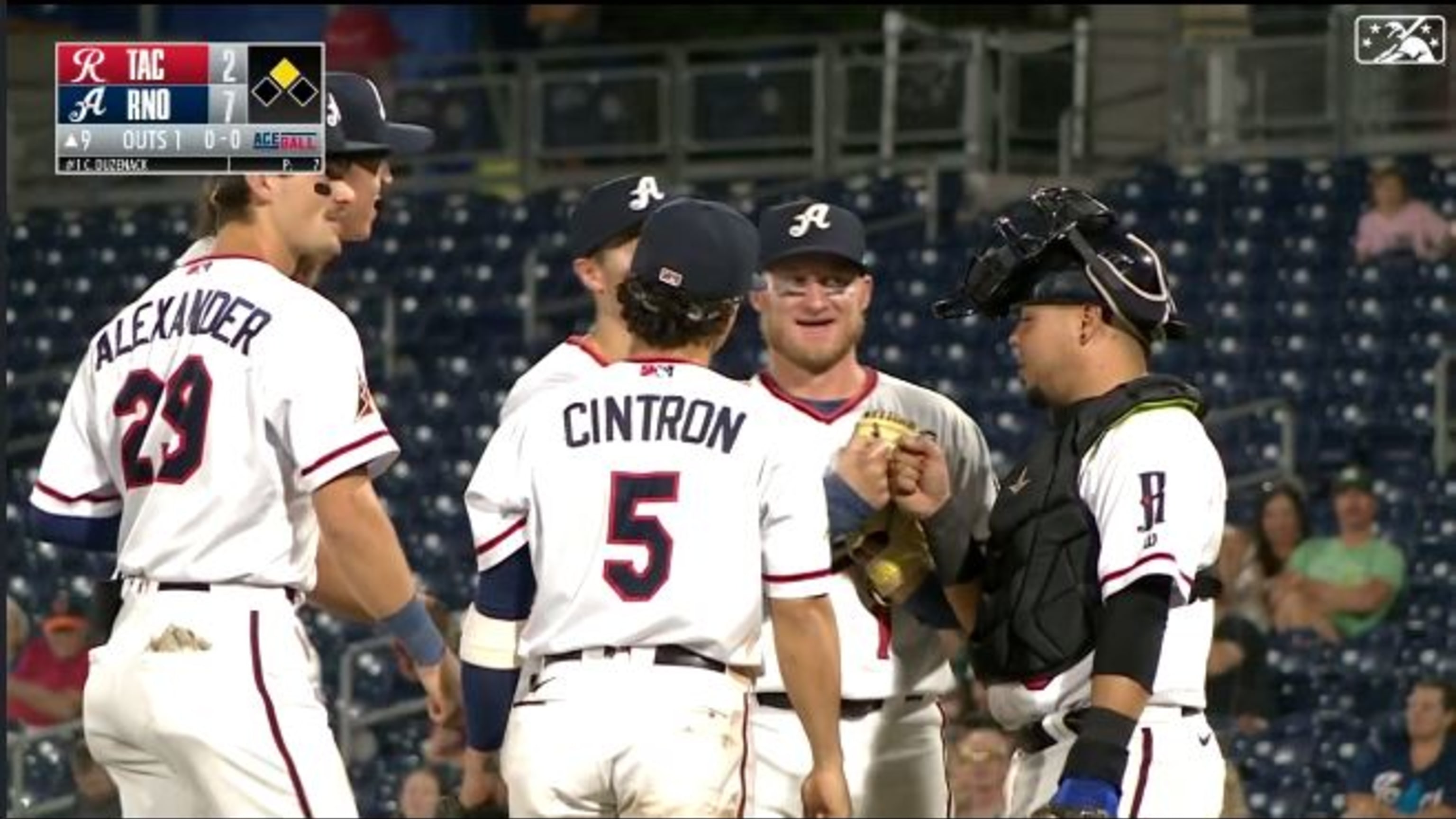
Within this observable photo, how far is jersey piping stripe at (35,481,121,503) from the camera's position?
222 inches

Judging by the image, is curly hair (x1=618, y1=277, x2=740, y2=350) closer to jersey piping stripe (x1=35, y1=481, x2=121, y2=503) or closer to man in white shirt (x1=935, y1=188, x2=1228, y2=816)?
man in white shirt (x1=935, y1=188, x2=1228, y2=816)

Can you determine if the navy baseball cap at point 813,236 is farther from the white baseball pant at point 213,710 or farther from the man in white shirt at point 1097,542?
the white baseball pant at point 213,710

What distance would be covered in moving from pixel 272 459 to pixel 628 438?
0.59 m

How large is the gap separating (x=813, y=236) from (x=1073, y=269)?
789mm

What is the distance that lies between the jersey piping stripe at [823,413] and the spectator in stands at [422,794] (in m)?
3.86

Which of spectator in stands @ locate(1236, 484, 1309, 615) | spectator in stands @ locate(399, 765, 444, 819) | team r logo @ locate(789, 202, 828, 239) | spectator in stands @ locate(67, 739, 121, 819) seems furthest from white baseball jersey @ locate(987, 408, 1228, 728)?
spectator in stands @ locate(1236, 484, 1309, 615)

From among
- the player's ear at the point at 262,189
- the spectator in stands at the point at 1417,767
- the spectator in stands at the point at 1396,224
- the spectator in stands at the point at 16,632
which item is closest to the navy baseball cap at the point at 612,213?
the player's ear at the point at 262,189

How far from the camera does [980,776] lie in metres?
9.41

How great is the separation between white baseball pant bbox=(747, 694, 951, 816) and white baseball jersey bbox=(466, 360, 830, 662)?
2.40 ft

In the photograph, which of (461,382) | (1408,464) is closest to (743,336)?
(461,382)

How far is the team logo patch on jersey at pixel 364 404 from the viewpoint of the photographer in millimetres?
5395

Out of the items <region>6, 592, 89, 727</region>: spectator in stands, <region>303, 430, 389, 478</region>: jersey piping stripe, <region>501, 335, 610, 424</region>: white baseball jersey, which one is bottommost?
<region>6, 592, 89, 727</region>: spectator in stands

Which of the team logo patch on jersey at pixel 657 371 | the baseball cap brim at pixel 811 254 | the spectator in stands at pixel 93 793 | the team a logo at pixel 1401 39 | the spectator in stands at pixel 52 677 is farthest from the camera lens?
the spectator in stands at pixel 52 677

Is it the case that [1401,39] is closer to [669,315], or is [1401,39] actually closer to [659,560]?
[669,315]
